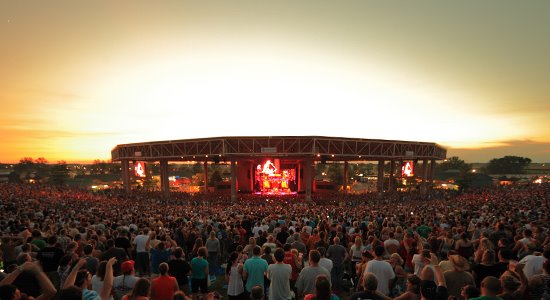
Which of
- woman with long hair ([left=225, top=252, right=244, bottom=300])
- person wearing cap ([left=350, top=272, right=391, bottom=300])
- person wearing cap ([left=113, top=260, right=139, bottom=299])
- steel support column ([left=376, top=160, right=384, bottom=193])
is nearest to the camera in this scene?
person wearing cap ([left=350, top=272, right=391, bottom=300])

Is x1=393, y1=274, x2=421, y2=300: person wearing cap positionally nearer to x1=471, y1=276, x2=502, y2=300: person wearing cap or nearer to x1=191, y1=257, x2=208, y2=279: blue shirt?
x1=471, y1=276, x2=502, y2=300: person wearing cap

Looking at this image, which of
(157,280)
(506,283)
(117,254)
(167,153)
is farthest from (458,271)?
(167,153)

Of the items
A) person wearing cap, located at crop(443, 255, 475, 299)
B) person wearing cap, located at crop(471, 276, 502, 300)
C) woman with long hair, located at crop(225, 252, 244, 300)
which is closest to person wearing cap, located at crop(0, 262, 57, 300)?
woman with long hair, located at crop(225, 252, 244, 300)

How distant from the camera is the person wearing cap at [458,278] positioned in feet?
16.5

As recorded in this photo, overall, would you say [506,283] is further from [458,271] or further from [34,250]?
[34,250]

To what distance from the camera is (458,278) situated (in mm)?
5078

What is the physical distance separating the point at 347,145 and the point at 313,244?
1267 inches

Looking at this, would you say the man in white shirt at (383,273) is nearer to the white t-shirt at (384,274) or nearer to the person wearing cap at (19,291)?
the white t-shirt at (384,274)

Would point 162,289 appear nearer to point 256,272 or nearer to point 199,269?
point 199,269

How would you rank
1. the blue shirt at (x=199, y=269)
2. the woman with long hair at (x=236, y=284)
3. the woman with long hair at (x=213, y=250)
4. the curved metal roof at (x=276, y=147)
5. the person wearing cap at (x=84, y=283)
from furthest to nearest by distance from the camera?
1. the curved metal roof at (x=276, y=147)
2. the woman with long hair at (x=213, y=250)
3. the blue shirt at (x=199, y=269)
4. the woman with long hair at (x=236, y=284)
5. the person wearing cap at (x=84, y=283)

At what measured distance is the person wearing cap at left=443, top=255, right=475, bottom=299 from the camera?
5.04 meters

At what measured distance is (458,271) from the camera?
5109 mm

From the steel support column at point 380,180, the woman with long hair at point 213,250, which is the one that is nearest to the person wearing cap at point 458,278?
the woman with long hair at point 213,250

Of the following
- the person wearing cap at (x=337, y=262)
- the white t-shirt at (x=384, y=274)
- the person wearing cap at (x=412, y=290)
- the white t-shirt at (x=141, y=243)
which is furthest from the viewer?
the white t-shirt at (x=141, y=243)
